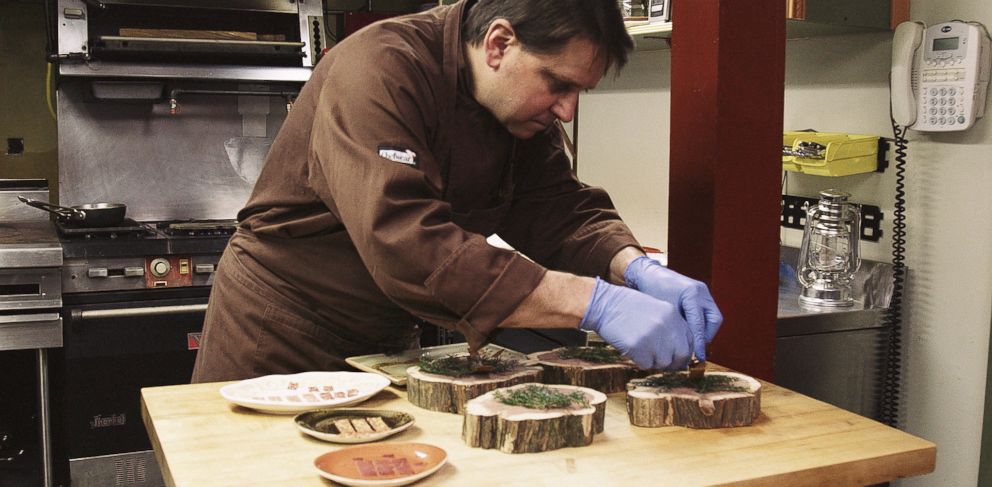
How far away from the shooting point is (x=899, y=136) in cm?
294

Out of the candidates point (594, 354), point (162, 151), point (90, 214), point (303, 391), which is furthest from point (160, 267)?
point (594, 354)

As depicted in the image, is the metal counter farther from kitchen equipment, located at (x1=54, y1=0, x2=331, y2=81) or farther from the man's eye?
kitchen equipment, located at (x1=54, y1=0, x2=331, y2=81)

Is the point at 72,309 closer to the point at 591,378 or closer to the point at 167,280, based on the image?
the point at 167,280

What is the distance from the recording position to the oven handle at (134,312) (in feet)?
12.1

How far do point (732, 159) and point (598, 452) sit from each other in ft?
2.81

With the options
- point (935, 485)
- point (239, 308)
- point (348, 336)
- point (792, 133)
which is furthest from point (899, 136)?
point (239, 308)

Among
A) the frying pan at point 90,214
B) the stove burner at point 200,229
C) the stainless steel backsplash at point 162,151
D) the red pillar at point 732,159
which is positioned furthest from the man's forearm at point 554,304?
the stainless steel backsplash at point 162,151

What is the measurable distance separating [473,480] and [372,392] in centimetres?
43

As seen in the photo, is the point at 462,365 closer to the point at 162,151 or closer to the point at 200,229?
the point at 200,229

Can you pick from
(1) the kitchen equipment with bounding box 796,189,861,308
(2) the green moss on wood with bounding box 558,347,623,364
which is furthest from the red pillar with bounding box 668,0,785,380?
(1) the kitchen equipment with bounding box 796,189,861,308

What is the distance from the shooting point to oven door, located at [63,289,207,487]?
3.73 metres

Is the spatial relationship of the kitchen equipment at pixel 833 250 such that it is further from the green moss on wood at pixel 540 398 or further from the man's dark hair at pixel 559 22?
the green moss on wood at pixel 540 398

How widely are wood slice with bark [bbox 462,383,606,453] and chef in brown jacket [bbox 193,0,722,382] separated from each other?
142mm

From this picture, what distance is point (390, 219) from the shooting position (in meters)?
1.74
